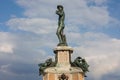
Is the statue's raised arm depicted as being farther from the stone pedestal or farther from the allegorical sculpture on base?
the stone pedestal

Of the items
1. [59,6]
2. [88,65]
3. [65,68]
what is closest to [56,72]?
[65,68]

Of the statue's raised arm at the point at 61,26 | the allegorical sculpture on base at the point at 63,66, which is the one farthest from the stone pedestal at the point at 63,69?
the statue's raised arm at the point at 61,26

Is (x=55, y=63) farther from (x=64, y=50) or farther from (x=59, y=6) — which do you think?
(x=59, y=6)

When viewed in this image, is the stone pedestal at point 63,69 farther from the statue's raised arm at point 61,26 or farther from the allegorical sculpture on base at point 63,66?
the statue's raised arm at point 61,26

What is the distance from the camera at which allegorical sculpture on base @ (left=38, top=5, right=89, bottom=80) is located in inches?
1439

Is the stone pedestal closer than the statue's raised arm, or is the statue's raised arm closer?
the stone pedestal

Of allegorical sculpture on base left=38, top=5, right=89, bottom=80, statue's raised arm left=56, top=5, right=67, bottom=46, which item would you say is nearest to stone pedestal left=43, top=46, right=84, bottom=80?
allegorical sculpture on base left=38, top=5, right=89, bottom=80

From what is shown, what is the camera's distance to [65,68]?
37.0 metres

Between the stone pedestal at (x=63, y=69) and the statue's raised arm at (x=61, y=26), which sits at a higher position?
the statue's raised arm at (x=61, y=26)

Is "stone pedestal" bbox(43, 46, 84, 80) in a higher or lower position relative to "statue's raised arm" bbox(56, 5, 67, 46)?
lower

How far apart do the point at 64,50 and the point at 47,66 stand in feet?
7.80

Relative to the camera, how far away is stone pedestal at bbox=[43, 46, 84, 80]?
120ft

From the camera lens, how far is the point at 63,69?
1452 inches

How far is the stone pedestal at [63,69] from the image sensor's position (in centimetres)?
3655
